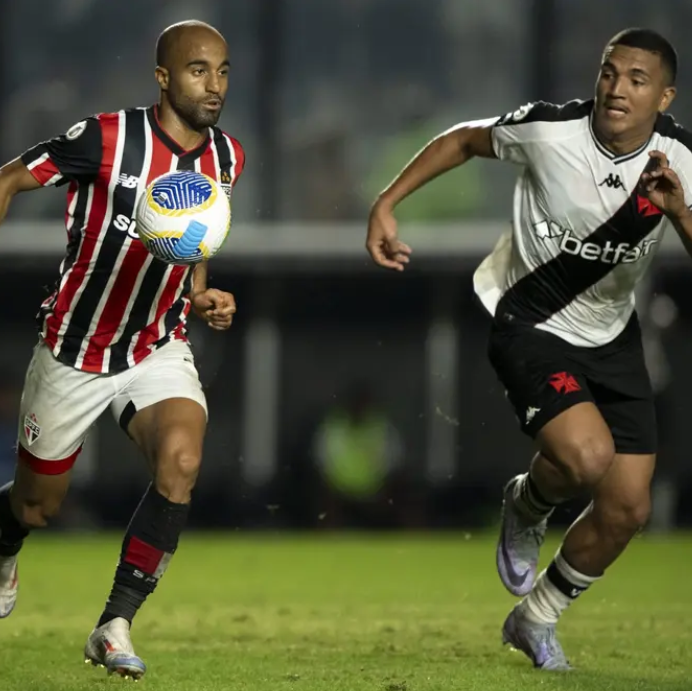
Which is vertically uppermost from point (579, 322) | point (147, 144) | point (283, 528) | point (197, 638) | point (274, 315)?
point (147, 144)

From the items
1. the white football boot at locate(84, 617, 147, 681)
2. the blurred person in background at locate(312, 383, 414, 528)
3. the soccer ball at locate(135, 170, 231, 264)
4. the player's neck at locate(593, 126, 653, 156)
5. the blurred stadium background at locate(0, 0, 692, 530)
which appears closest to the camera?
the white football boot at locate(84, 617, 147, 681)

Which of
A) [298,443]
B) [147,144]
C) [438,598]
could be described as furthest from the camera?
[298,443]

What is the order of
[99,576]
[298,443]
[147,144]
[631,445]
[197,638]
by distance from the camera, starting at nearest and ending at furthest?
[147,144]
[631,445]
[197,638]
[99,576]
[298,443]

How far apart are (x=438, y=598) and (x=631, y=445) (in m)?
3.75

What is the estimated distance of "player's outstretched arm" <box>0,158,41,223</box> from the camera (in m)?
6.65

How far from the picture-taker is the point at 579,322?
750cm

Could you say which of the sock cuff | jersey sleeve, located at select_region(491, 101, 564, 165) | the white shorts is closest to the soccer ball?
the white shorts

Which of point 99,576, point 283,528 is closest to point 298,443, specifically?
point 283,528

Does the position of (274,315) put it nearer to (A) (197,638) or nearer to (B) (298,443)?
(B) (298,443)

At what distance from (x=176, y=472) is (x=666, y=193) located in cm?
218

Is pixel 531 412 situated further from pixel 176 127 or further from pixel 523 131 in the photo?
pixel 176 127

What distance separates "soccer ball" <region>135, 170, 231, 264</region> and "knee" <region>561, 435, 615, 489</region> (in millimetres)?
1700

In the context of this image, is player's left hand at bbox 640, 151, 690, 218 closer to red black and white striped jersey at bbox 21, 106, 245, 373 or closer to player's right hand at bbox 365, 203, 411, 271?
player's right hand at bbox 365, 203, 411, 271

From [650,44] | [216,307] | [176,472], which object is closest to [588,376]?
[650,44]
